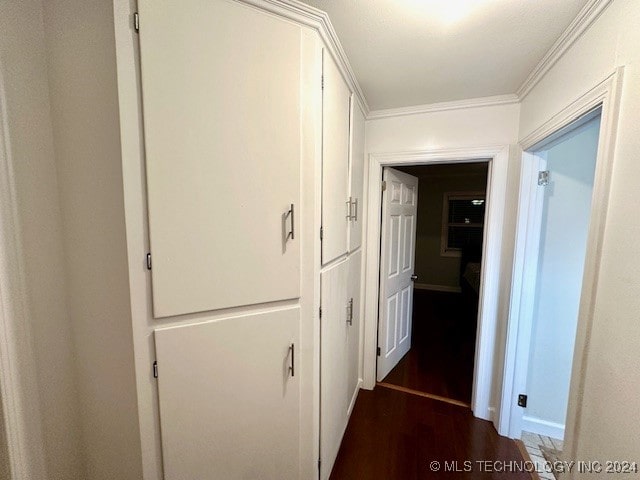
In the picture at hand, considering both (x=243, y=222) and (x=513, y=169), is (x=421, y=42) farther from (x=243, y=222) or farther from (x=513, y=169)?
(x=243, y=222)

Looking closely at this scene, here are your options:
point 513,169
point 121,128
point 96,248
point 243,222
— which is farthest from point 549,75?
point 96,248

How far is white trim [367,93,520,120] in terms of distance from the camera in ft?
5.53

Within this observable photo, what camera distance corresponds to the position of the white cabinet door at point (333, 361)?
3.98 ft

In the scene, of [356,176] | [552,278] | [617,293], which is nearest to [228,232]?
[356,176]

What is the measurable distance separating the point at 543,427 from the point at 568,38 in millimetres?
2410

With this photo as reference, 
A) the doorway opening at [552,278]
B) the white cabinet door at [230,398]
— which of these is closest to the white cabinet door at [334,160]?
the white cabinet door at [230,398]

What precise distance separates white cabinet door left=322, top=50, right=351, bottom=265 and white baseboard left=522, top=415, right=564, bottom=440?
73.3 inches

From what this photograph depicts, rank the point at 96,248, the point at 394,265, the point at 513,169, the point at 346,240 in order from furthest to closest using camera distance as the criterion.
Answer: the point at 394,265 < the point at 513,169 < the point at 346,240 < the point at 96,248

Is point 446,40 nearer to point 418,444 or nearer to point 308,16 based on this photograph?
point 308,16

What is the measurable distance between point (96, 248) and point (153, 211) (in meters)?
0.31

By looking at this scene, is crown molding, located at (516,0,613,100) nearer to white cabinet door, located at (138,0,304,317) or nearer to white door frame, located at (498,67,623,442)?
white door frame, located at (498,67,623,442)

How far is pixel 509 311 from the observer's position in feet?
5.37

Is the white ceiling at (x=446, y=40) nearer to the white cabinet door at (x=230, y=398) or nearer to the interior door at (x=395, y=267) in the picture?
the interior door at (x=395, y=267)

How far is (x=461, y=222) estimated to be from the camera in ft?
17.2
